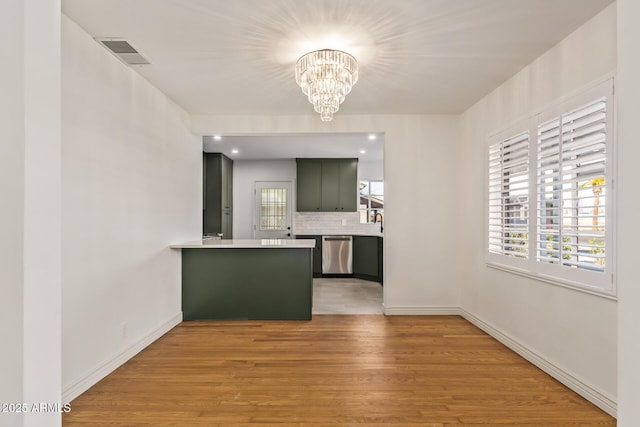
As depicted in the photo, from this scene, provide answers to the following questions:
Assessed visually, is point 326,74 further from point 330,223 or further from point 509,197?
point 330,223

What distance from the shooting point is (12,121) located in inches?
27.0

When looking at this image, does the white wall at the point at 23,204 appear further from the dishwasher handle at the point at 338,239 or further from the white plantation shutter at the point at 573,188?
the dishwasher handle at the point at 338,239

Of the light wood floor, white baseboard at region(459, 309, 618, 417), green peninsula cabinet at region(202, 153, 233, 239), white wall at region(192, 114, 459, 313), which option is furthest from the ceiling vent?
white baseboard at region(459, 309, 618, 417)

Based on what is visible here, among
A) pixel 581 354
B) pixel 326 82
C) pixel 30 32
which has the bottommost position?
pixel 581 354

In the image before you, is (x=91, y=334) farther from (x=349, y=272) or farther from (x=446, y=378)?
(x=349, y=272)

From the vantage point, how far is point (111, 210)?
264cm

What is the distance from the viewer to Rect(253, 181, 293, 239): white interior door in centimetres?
738

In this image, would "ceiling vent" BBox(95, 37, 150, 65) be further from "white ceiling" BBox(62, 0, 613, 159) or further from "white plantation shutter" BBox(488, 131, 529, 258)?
"white plantation shutter" BBox(488, 131, 529, 258)

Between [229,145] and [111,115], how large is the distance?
10.8ft

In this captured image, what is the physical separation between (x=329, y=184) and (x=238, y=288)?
3.54 meters

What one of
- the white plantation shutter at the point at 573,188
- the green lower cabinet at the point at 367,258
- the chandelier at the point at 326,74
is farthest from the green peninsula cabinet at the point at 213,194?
the white plantation shutter at the point at 573,188

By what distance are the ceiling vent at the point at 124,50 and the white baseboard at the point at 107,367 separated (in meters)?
2.42

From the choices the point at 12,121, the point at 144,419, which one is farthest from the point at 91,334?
the point at 12,121

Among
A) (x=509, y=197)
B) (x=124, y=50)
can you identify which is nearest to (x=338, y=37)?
(x=124, y=50)
